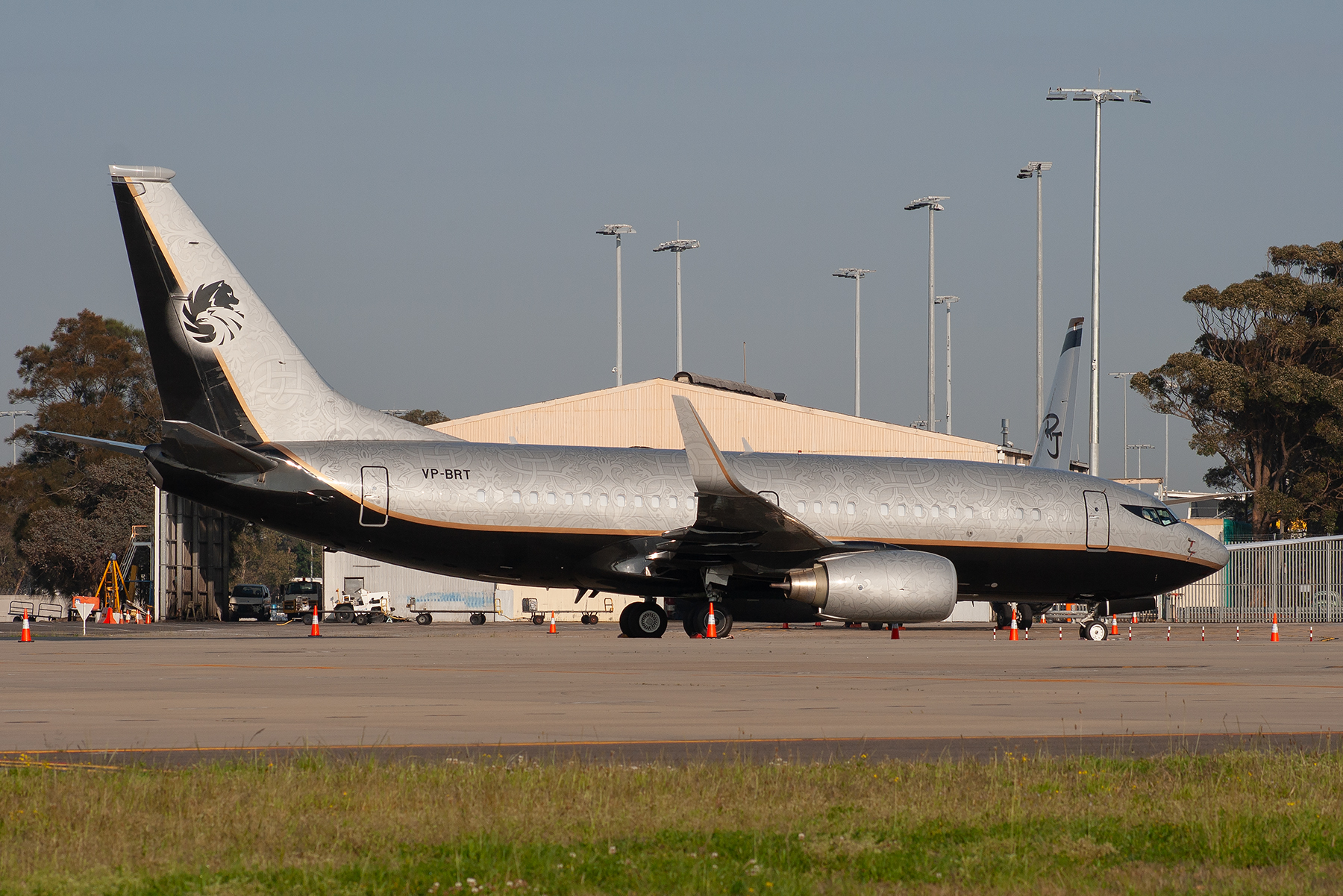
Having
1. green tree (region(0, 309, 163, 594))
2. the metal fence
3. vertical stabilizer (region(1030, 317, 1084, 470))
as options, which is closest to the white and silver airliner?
vertical stabilizer (region(1030, 317, 1084, 470))

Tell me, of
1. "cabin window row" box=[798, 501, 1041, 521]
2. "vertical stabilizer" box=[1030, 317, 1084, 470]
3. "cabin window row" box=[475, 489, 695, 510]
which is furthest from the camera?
"vertical stabilizer" box=[1030, 317, 1084, 470]

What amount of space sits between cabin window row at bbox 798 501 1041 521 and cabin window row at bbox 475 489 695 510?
2.60m

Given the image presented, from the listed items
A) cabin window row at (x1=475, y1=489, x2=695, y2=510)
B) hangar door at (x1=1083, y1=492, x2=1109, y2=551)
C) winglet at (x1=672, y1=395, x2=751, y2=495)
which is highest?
winglet at (x1=672, y1=395, x2=751, y2=495)

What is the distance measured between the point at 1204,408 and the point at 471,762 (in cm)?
6656

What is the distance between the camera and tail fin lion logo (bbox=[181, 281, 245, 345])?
26.5 m

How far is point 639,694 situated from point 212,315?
48.8 feet

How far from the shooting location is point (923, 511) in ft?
97.1

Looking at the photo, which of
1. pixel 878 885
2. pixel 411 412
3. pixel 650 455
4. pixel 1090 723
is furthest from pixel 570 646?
pixel 411 412

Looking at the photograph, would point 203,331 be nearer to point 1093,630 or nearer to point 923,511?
point 923,511

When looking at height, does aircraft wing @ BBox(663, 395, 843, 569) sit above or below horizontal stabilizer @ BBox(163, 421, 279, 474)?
below

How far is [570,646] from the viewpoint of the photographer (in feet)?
88.3

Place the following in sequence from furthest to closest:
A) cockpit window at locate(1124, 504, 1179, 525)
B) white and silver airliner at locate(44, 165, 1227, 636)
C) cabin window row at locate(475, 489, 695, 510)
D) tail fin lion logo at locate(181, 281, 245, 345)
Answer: cockpit window at locate(1124, 504, 1179, 525) < cabin window row at locate(475, 489, 695, 510) < tail fin lion logo at locate(181, 281, 245, 345) < white and silver airliner at locate(44, 165, 1227, 636)

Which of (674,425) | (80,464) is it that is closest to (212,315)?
(674,425)

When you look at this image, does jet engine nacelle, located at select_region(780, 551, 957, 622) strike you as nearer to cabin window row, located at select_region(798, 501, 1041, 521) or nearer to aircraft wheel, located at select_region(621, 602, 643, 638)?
cabin window row, located at select_region(798, 501, 1041, 521)
